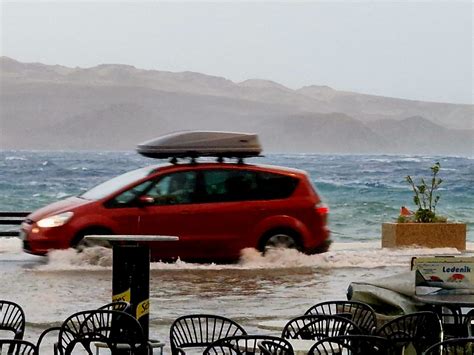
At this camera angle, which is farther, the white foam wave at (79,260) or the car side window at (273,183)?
the car side window at (273,183)

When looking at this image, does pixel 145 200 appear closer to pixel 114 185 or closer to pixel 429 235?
pixel 114 185

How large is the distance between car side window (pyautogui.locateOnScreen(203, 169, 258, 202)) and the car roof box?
0.56 m

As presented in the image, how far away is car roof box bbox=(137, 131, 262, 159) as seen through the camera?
2139cm

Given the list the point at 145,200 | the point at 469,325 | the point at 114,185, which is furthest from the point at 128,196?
the point at 469,325

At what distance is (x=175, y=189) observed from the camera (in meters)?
20.6

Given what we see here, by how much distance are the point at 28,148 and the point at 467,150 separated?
22.3 m

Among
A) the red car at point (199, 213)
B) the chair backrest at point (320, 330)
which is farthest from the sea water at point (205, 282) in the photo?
the chair backrest at point (320, 330)

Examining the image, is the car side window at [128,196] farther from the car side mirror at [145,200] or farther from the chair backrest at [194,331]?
the chair backrest at [194,331]

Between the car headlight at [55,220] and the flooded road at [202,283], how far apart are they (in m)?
0.42

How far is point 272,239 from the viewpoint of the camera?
2056 cm

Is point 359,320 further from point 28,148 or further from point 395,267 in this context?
point 28,148

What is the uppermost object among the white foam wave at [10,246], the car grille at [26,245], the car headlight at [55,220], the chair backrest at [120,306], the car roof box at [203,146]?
the car roof box at [203,146]

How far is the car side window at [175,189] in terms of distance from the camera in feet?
67.2

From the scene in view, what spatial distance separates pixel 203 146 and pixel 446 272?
40.3 feet
